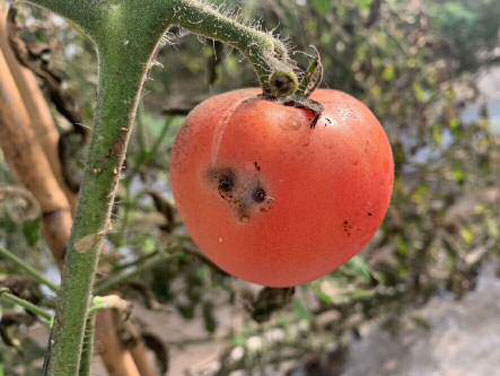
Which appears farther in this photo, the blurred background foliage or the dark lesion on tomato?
the blurred background foliage

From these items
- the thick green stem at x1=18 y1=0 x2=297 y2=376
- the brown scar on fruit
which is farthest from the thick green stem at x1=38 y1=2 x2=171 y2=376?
the brown scar on fruit

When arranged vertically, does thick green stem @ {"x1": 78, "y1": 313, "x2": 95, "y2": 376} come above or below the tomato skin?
below

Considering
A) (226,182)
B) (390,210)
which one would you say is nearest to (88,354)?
(226,182)

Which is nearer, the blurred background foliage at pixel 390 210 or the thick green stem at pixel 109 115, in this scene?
the thick green stem at pixel 109 115

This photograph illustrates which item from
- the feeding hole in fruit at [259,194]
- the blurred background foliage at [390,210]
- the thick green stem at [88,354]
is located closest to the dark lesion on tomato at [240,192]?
the feeding hole in fruit at [259,194]

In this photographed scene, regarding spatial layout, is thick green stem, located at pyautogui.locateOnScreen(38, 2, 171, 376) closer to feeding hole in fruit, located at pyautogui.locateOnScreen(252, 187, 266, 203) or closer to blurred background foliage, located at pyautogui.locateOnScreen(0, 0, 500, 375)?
feeding hole in fruit, located at pyautogui.locateOnScreen(252, 187, 266, 203)

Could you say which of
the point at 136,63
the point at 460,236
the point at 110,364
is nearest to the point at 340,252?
the point at 136,63

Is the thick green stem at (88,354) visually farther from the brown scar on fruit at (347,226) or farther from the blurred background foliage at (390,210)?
the blurred background foliage at (390,210)
